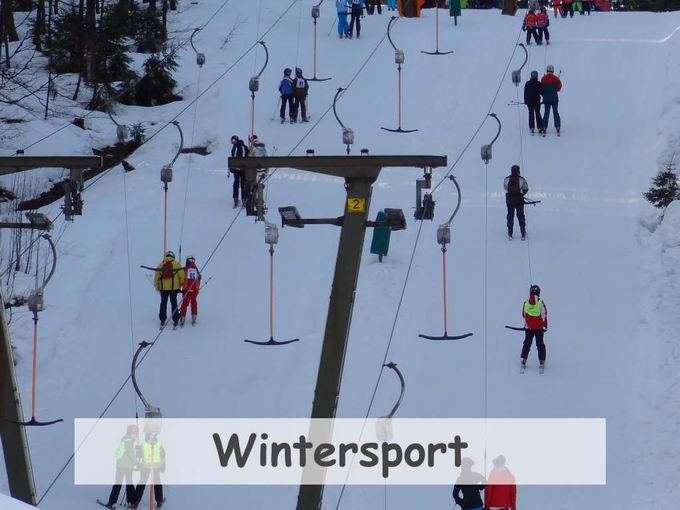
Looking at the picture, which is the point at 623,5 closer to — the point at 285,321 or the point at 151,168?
the point at 151,168

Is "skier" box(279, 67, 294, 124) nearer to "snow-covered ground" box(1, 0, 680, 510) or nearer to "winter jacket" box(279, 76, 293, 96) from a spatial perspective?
"winter jacket" box(279, 76, 293, 96)

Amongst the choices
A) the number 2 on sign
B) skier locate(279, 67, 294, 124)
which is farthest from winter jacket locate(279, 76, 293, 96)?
the number 2 on sign

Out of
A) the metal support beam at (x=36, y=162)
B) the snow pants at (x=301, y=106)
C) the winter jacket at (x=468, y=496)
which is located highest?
the metal support beam at (x=36, y=162)

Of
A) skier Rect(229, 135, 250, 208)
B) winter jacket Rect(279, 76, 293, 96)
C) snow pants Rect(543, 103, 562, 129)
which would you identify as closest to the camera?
skier Rect(229, 135, 250, 208)

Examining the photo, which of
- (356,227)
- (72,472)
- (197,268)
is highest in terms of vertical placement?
(356,227)

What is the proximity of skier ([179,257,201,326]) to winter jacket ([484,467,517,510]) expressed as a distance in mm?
7164

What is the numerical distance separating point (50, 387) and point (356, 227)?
336 inches

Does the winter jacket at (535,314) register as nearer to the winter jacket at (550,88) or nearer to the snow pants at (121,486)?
the snow pants at (121,486)

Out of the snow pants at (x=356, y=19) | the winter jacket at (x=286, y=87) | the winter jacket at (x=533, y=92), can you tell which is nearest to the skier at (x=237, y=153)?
the winter jacket at (x=286, y=87)

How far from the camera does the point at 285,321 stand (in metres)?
21.8

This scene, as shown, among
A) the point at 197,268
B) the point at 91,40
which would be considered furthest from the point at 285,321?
the point at 91,40

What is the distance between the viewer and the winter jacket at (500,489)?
15.7 meters

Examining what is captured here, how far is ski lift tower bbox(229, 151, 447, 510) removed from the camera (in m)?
13.3

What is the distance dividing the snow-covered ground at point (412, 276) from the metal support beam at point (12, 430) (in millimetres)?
2945
